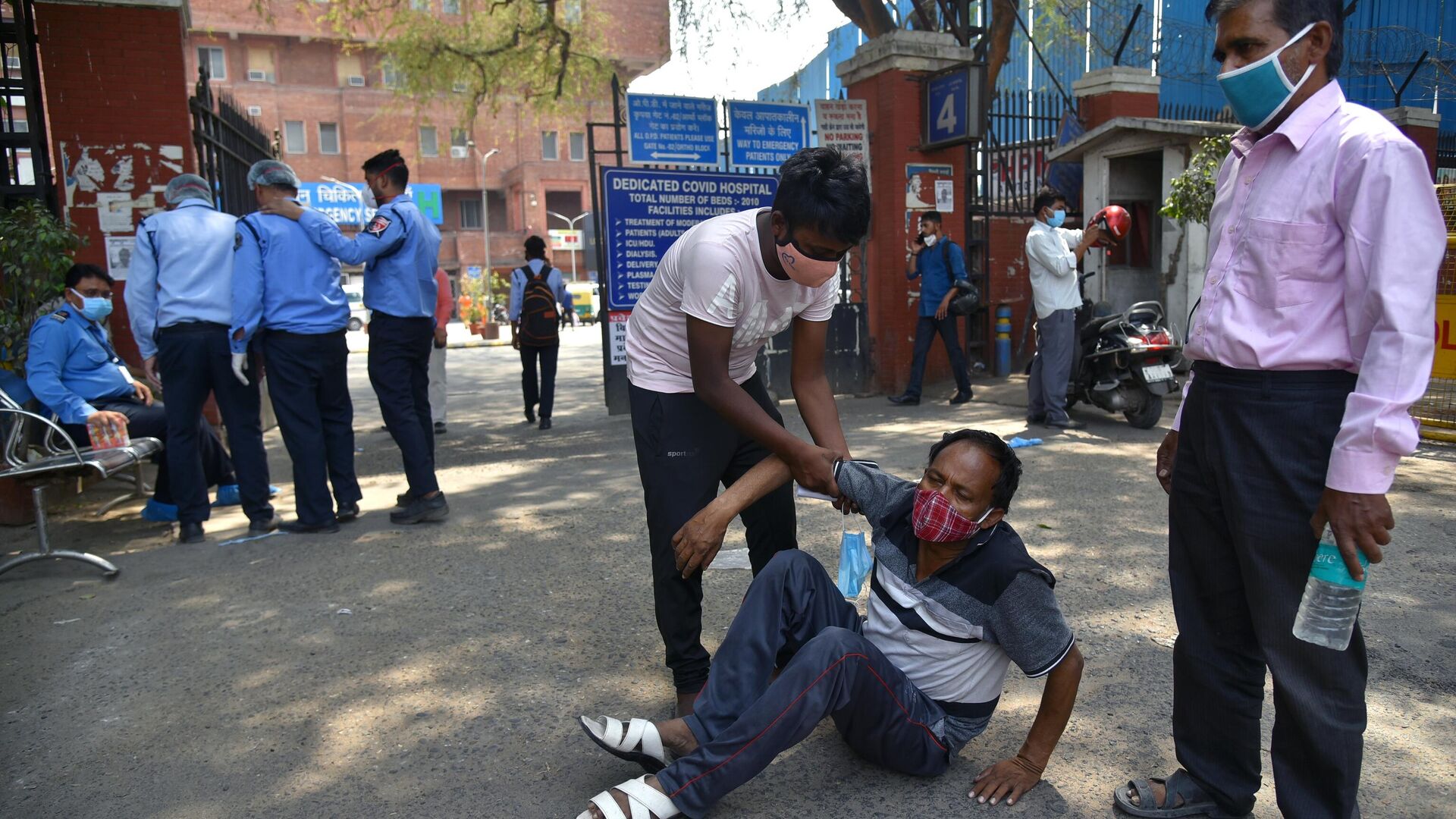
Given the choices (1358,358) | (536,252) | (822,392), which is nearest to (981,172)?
(536,252)

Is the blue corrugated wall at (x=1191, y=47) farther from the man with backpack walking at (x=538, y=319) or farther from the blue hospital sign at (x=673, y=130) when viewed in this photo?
the man with backpack walking at (x=538, y=319)

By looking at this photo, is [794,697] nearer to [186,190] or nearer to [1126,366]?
[186,190]

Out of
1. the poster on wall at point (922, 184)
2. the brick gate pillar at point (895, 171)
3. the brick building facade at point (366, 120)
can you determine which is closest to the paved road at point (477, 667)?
the brick gate pillar at point (895, 171)

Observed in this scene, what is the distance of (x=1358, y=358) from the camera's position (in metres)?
2.09

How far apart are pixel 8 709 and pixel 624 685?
2.12 metres

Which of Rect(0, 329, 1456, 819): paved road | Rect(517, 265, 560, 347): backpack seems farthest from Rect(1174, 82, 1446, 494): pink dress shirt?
Rect(517, 265, 560, 347): backpack

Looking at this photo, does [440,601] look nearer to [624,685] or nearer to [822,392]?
[624,685]

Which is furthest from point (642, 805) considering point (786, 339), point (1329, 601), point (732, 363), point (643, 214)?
point (786, 339)

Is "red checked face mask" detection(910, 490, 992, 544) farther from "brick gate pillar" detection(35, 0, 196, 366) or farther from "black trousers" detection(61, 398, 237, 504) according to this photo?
"brick gate pillar" detection(35, 0, 196, 366)

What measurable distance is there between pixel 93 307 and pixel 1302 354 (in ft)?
19.6

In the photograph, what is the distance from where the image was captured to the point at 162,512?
5.85 metres

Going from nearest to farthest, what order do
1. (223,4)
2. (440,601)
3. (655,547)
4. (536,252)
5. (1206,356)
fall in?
1. (1206,356)
2. (655,547)
3. (440,601)
4. (536,252)
5. (223,4)

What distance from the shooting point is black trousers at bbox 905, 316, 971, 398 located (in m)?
9.37

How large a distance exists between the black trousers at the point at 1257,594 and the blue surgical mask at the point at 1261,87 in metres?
0.59
